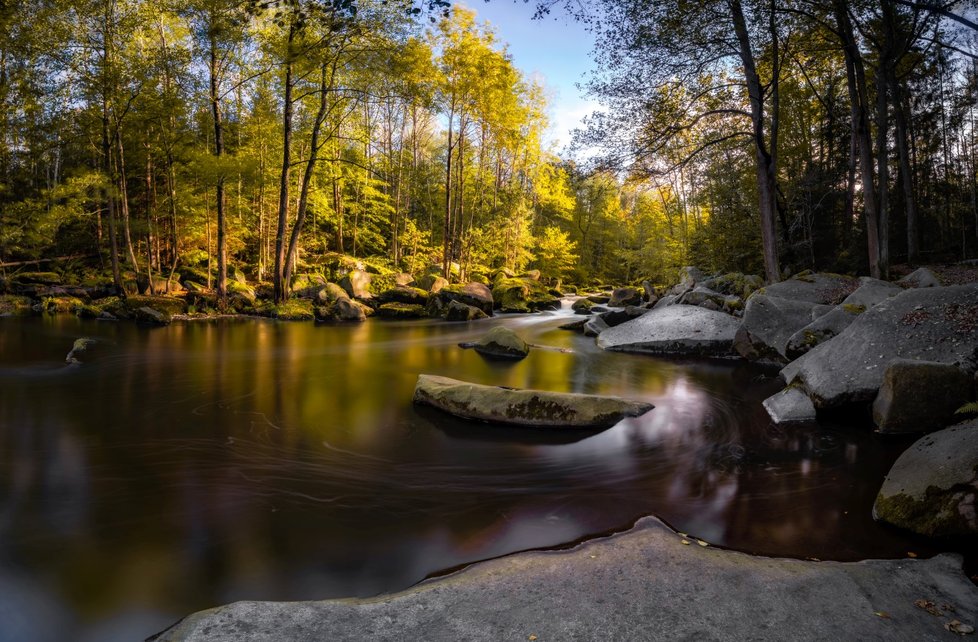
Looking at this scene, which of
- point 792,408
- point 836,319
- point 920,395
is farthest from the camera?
point 836,319

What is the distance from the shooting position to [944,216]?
22094mm

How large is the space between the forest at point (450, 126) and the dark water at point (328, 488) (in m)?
7.76

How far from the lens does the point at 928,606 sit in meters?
2.47

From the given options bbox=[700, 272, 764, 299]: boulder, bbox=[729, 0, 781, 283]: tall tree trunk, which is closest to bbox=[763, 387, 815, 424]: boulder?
bbox=[729, 0, 781, 283]: tall tree trunk

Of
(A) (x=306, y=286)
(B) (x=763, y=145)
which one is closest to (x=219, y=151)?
(A) (x=306, y=286)

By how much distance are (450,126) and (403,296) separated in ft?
29.1

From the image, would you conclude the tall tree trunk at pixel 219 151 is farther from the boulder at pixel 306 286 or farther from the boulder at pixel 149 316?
the boulder at pixel 306 286

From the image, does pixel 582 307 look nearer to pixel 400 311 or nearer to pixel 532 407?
pixel 400 311

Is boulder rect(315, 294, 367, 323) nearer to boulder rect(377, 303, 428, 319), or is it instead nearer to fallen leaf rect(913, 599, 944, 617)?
boulder rect(377, 303, 428, 319)

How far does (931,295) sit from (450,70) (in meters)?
21.7

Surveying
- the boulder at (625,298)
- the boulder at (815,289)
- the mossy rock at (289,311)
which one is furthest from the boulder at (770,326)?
the mossy rock at (289,311)

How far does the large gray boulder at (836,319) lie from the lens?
8469mm

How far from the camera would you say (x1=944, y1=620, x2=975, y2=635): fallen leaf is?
2.24 meters

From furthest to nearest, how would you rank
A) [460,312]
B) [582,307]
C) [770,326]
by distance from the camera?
[582,307] < [460,312] < [770,326]
